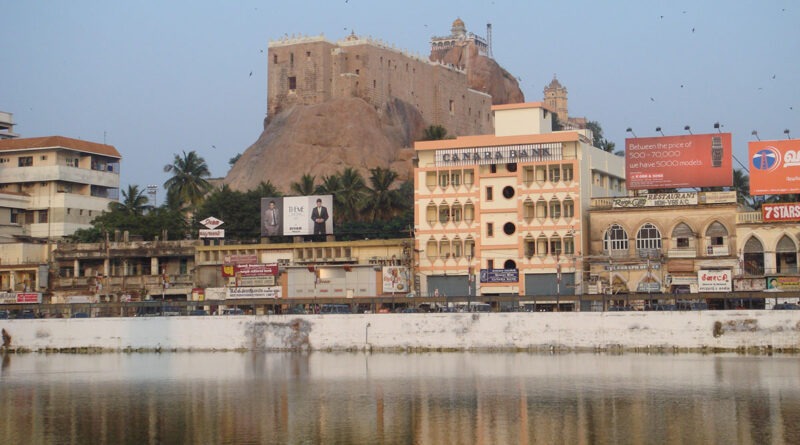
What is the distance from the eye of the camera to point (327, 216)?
9581cm

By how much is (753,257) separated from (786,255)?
2218 millimetres

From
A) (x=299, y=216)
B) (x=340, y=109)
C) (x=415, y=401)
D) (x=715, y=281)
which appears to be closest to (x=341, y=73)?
(x=340, y=109)

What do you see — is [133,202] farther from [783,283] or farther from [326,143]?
[783,283]

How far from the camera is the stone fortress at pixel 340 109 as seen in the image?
472 feet

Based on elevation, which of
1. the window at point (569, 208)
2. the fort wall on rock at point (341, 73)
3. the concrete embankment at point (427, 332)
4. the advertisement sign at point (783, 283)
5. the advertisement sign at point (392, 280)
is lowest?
the concrete embankment at point (427, 332)

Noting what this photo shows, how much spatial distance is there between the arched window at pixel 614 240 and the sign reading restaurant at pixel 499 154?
6568 millimetres

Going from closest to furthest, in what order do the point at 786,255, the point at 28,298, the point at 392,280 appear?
1. the point at 786,255
2. the point at 392,280
3. the point at 28,298

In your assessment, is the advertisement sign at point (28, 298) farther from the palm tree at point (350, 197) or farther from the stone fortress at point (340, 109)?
the stone fortress at point (340, 109)

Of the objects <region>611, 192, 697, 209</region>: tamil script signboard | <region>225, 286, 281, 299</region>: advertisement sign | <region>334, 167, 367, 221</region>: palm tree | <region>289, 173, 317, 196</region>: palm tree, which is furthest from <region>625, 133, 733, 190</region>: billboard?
<region>289, 173, 317, 196</region>: palm tree

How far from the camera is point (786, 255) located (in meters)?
83.2

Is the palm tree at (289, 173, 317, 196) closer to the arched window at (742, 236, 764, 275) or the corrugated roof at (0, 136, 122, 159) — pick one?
the corrugated roof at (0, 136, 122, 159)

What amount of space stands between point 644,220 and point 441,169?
15.9 meters

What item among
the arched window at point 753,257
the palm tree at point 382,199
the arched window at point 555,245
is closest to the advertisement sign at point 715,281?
the arched window at point 753,257

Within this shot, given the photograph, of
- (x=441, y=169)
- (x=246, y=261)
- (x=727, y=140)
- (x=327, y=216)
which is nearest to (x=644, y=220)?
(x=727, y=140)
